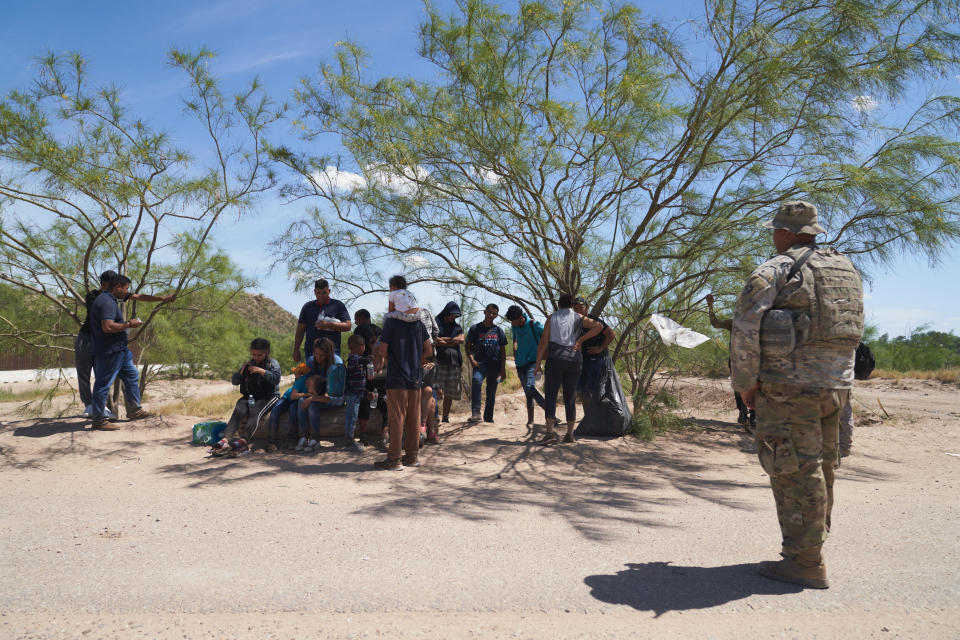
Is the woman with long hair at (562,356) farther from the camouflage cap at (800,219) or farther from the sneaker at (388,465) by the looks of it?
the camouflage cap at (800,219)

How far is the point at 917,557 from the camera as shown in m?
3.52

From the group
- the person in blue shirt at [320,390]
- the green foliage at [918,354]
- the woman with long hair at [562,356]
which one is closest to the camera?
the person in blue shirt at [320,390]

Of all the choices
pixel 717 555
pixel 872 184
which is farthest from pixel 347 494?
pixel 872 184

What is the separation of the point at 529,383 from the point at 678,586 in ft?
16.1

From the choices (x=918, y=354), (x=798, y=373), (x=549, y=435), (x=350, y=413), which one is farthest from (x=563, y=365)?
(x=918, y=354)

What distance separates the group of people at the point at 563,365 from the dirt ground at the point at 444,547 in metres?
0.41

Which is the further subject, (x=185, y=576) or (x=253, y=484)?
(x=253, y=484)

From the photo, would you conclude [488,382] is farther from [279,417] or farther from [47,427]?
[47,427]

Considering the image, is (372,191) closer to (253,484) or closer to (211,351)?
(253,484)

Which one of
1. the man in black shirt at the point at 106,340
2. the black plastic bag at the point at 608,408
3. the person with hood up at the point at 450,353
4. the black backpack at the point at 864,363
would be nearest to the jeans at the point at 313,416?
the person with hood up at the point at 450,353

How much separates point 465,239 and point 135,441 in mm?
4747

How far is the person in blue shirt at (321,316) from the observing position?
7.29 meters

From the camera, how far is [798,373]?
120 inches

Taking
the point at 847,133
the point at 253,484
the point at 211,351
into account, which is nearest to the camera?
the point at 253,484
